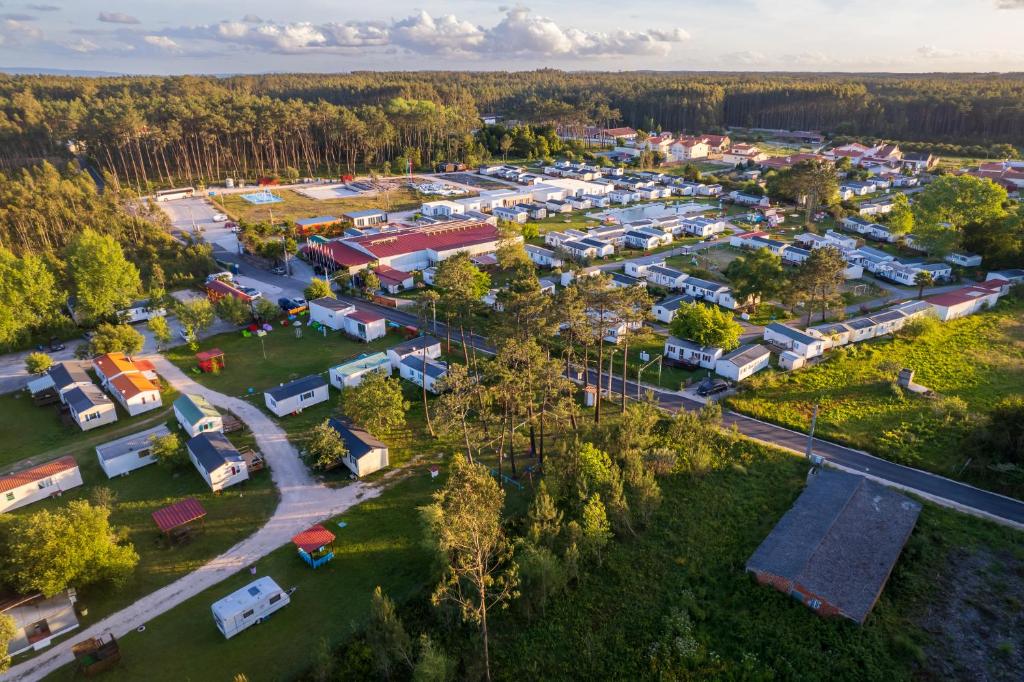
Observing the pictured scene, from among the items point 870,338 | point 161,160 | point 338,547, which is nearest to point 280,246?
point 338,547

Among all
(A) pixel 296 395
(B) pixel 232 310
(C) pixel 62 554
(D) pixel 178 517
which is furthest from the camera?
(B) pixel 232 310

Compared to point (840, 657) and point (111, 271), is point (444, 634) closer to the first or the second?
point (840, 657)

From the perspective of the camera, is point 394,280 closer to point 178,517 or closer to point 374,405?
point 374,405

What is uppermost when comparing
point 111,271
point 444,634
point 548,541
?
point 111,271

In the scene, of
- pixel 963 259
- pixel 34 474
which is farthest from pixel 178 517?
pixel 963 259

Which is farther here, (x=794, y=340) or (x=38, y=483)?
(x=794, y=340)

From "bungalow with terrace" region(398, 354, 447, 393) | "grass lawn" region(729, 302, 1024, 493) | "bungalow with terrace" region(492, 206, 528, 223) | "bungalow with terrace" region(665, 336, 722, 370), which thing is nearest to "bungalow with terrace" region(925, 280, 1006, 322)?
"grass lawn" region(729, 302, 1024, 493)
